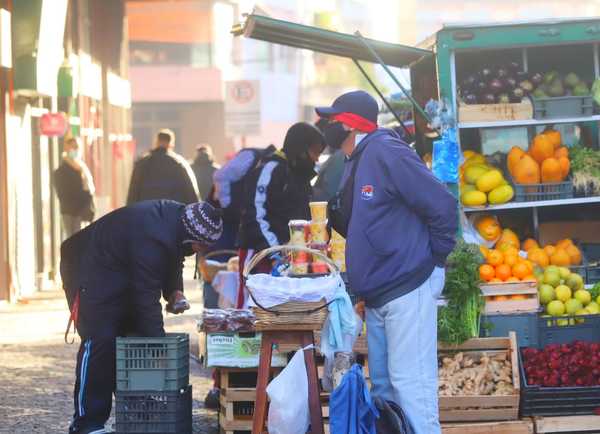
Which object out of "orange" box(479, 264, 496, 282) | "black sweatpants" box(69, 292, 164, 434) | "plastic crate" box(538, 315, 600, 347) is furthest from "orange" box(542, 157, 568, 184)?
"black sweatpants" box(69, 292, 164, 434)

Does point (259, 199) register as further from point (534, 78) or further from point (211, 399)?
point (534, 78)

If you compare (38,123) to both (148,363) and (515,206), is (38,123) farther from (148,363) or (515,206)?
(148,363)

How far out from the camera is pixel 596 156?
31.9ft

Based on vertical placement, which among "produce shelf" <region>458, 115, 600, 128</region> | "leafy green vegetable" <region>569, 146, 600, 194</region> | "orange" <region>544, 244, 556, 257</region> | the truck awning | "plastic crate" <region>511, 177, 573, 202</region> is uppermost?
the truck awning

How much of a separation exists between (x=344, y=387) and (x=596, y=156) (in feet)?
13.1

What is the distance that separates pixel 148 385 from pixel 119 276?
0.72 metres

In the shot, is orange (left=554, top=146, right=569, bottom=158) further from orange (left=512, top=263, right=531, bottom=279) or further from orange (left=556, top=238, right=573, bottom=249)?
orange (left=512, top=263, right=531, bottom=279)

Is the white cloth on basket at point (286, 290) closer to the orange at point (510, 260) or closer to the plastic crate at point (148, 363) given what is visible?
the plastic crate at point (148, 363)

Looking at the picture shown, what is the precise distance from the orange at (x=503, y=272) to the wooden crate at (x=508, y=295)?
0.12 meters

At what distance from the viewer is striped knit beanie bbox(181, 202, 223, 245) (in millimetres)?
7512

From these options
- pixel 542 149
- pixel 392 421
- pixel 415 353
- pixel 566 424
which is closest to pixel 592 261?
pixel 542 149

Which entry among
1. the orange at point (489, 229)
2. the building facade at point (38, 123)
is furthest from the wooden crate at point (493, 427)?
the building facade at point (38, 123)

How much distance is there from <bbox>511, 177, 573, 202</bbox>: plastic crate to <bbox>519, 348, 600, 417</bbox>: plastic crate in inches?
65.5

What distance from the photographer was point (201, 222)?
752 cm
